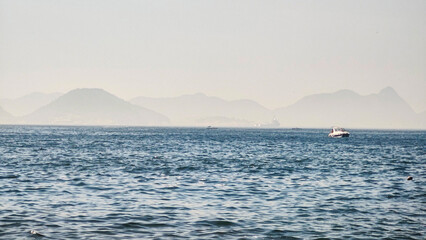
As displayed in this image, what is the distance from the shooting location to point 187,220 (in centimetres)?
2355

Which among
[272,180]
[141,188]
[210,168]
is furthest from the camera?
[210,168]

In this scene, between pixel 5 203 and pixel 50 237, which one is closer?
pixel 50 237

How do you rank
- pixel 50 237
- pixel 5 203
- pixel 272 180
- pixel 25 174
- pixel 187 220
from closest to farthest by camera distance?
pixel 50 237
pixel 187 220
pixel 5 203
pixel 272 180
pixel 25 174

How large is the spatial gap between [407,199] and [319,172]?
1684 cm

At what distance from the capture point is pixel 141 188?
3441 centimetres

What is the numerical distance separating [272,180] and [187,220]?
Result: 57.9 feet

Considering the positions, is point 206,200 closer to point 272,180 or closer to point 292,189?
point 292,189

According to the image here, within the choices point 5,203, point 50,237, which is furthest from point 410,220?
point 5,203

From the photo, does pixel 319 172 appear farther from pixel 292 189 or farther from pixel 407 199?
pixel 407 199

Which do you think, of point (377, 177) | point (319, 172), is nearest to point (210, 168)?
point (319, 172)

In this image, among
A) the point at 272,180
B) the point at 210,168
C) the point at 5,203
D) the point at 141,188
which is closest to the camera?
the point at 5,203

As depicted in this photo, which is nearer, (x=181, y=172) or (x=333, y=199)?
(x=333, y=199)

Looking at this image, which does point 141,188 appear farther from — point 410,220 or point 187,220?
point 410,220

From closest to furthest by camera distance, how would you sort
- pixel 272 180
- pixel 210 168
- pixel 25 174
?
pixel 272 180 < pixel 25 174 < pixel 210 168
